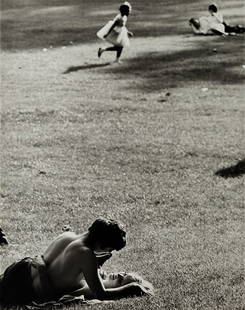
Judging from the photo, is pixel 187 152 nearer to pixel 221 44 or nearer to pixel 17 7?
pixel 221 44

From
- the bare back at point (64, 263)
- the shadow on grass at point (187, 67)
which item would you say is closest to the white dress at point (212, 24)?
the shadow on grass at point (187, 67)

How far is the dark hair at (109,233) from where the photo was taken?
545cm

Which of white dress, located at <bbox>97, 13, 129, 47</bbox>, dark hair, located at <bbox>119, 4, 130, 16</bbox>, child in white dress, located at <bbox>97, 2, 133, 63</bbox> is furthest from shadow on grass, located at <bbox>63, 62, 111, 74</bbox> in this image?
dark hair, located at <bbox>119, 4, 130, 16</bbox>

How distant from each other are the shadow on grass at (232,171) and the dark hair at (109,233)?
3844 millimetres

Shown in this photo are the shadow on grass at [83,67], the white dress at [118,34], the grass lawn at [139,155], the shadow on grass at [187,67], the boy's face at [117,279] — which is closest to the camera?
the boy's face at [117,279]

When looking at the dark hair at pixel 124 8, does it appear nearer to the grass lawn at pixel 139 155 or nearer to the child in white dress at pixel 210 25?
the grass lawn at pixel 139 155

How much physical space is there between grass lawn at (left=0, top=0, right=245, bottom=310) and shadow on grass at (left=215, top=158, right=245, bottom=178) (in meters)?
0.10

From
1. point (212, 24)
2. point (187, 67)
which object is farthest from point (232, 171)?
point (212, 24)

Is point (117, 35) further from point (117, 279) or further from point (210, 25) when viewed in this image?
point (117, 279)

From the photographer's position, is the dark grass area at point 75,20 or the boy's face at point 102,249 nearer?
the boy's face at point 102,249

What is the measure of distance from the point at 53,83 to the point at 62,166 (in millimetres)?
5488

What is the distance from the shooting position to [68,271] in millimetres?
5637

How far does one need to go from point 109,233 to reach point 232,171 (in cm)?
411

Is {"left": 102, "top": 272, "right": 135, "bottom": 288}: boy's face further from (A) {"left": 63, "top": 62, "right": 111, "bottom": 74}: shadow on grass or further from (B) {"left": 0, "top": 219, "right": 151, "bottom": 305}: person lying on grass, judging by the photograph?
(A) {"left": 63, "top": 62, "right": 111, "bottom": 74}: shadow on grass
